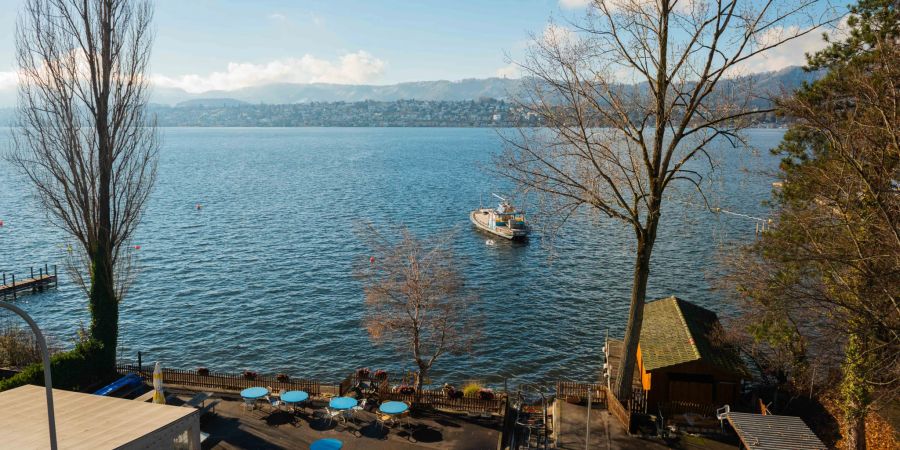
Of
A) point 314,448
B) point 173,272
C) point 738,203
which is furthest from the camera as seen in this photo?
point 738,203

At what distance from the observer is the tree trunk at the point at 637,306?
20.8 meters

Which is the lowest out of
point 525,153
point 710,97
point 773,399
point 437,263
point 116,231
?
point 773,399

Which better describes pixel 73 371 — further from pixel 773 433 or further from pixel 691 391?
pixel 773 433

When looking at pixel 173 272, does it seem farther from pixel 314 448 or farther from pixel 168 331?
pixel 314 448

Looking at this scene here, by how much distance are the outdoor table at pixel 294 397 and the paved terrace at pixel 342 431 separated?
0.69m

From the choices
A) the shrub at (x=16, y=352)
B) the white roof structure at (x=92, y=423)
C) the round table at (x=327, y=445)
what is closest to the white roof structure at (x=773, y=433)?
the round table at (x=327, y=445)

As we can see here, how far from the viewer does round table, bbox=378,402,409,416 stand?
20438mm

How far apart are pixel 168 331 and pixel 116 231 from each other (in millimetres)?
17763

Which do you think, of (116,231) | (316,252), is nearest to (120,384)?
(116,231)

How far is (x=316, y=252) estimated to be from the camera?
6153 centimetres

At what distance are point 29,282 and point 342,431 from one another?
4193cm

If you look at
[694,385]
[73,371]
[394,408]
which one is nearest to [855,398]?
[694,385]

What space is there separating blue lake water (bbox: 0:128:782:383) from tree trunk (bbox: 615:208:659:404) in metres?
1.91

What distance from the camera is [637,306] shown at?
71.0ft
